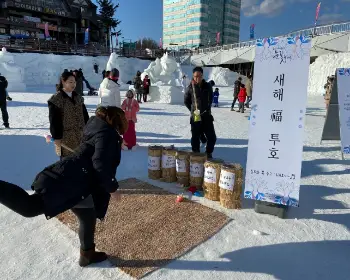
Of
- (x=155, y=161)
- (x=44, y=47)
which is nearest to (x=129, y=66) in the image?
(x=44, y=47)

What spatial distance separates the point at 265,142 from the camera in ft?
9.25

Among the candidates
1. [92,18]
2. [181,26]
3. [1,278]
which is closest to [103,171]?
[1,278]

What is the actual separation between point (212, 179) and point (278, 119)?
105cm

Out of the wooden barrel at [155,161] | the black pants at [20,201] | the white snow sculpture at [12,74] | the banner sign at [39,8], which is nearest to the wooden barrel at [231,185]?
the wooden barrel at [155,161]

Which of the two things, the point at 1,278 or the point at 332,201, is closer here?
the point at 1,278

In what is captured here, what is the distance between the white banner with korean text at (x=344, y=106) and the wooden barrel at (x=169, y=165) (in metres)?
3.15

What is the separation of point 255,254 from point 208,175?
1110 millimetres

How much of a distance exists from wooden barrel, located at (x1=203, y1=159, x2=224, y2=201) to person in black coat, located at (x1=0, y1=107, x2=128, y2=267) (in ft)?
5.10

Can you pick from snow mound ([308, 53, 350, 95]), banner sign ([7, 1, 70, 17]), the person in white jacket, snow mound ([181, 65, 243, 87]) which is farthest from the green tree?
the person in white jacket

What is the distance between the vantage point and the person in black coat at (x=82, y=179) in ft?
5.73

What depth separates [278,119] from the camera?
271 centimetres

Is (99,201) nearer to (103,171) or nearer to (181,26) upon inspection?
(103,171)

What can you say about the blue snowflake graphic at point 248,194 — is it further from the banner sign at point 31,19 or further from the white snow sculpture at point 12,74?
the banner sign at point 31,19

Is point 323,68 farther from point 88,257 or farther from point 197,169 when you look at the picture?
point 88,257
